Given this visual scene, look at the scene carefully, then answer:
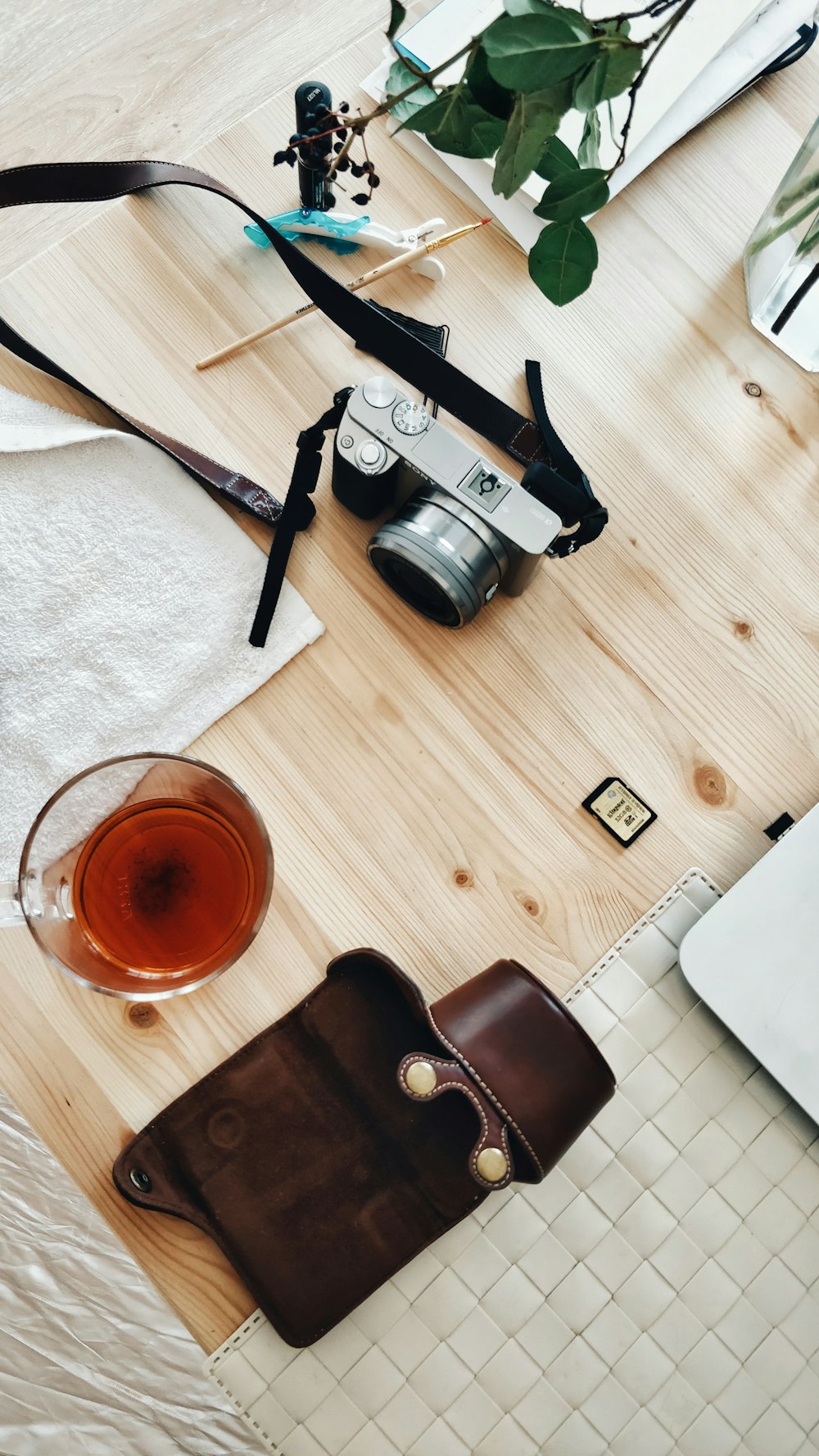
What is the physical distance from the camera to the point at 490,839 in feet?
2.15

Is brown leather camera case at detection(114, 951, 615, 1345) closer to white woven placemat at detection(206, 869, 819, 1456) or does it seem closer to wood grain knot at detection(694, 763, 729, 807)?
white woven placemat at detection(206, 869, 819, 1456)

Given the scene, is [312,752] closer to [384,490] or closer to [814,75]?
[384,490]

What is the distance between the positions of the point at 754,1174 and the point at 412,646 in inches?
15.9

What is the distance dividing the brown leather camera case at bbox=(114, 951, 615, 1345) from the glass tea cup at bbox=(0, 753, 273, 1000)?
9cm

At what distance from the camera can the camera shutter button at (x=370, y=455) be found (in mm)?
624

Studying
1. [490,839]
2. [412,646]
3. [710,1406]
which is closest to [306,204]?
[412,646]

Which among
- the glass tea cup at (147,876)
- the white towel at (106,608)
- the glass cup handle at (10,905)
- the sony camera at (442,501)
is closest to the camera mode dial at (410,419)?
the sony camera at (442,501)

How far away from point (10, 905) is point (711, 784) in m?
0.47

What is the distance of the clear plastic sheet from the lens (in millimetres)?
518

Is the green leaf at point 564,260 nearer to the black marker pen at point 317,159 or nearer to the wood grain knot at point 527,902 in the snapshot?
the black marker pen at point 317,159

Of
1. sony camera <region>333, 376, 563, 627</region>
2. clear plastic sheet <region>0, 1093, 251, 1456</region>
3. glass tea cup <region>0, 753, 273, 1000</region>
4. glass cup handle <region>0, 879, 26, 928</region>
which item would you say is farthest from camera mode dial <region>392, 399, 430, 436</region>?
clear plastic sheet <region>0, 1093, 251, 1456</region>

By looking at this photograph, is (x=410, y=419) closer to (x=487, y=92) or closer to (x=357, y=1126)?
(x=487, y=92)

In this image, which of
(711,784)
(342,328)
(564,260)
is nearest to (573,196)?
(564,260)

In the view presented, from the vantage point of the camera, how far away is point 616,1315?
603mm
